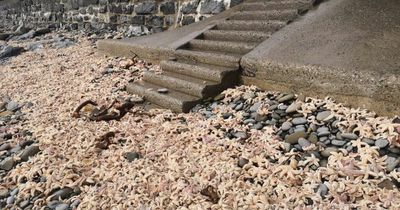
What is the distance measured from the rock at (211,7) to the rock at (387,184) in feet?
14.6

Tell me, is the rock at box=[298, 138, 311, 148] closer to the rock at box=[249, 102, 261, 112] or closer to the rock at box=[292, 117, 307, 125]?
the rock at box=[292, 117, 307, 125]

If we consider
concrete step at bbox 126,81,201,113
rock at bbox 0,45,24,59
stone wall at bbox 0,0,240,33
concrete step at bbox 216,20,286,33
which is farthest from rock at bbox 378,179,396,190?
rock at bbox 0,45,24,59

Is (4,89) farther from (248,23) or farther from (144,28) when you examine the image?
(248,23)

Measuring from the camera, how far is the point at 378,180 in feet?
7.73

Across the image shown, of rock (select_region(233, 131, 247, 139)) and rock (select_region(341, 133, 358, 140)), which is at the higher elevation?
rock (select_region(341, 133, 358, 140))

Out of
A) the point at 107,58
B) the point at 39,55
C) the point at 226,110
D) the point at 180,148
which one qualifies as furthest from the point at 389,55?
the point at 39,55

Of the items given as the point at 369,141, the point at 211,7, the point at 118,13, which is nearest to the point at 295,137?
the point at 369,141

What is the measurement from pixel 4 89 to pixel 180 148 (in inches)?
169

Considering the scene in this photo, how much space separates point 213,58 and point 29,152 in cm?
232

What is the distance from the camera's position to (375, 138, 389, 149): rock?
8.52 ft

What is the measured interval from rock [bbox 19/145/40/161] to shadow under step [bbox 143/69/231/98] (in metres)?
1.69

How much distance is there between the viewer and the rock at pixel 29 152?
357 cm

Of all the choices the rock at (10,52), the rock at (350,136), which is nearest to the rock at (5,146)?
the rock at (350,136)

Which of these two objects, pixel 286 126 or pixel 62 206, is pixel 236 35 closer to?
pixel 286 126
